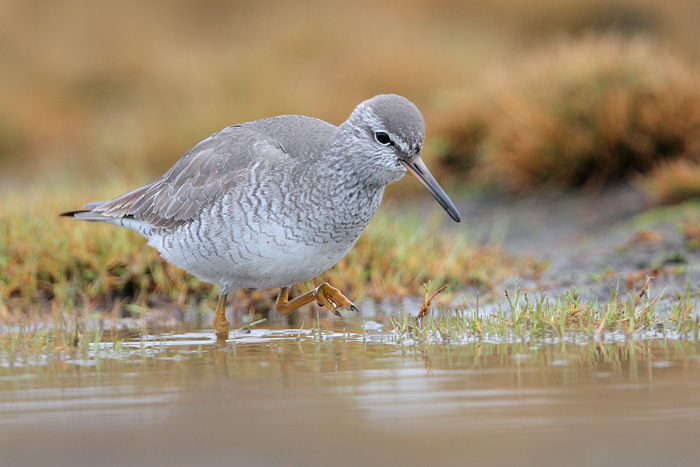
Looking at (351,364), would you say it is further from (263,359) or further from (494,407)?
(494,407)

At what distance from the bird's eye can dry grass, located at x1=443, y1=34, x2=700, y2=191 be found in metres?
5.68

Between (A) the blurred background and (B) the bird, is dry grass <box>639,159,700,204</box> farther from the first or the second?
(B) the bird

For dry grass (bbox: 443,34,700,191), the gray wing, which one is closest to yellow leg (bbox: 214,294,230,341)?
the gray wing

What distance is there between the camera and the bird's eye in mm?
6102

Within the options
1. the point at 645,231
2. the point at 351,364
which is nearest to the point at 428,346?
the point at 351,364

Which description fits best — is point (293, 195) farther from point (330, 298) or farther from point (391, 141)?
point (330, 298)

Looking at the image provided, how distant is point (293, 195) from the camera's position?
20.2 feet

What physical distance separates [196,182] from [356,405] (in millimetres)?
3182

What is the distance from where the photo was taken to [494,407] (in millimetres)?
4141

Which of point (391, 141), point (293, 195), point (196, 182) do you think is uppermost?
point (391, 141)

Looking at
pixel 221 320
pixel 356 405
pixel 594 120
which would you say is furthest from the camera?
pixel 594 120

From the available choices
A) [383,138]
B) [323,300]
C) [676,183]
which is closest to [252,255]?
[323,300]

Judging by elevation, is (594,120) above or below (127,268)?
above

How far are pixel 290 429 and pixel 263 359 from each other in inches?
66.1
